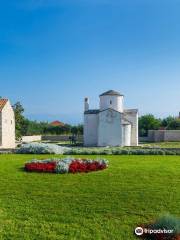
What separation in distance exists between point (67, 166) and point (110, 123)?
28.0 m

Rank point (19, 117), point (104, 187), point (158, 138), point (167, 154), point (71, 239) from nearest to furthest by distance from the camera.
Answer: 1. point (71, 239)
2. point (104, 187)
3. point (167, 154)
4. point (19, 117)
5. point (158, 138)

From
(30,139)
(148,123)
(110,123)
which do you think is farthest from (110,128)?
(148,123)

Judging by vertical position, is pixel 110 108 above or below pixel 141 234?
above

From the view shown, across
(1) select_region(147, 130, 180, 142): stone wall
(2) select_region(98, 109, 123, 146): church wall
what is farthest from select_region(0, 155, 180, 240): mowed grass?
(1) select_region(147, 130, 180, 142): stone wall

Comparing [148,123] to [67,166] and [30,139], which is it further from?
[67,166]

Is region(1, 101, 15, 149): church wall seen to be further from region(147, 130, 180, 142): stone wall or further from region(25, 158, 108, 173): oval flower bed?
region(147, 130, 180, 142): stone wall

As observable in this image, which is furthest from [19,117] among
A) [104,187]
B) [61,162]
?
[104,187]

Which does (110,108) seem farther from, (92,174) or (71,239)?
(71,239)

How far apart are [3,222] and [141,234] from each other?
372cm

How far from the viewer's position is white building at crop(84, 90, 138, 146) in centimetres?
4216

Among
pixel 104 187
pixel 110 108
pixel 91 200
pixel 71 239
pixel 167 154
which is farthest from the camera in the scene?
pixel 110 108

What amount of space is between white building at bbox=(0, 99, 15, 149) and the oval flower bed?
21594 mm

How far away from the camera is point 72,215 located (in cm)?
1058

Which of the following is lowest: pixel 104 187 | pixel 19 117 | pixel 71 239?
pixel 71 239
